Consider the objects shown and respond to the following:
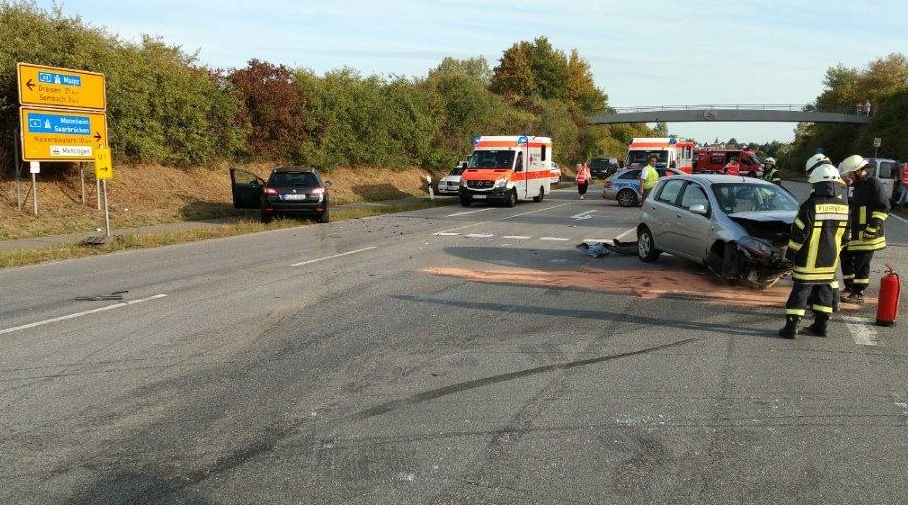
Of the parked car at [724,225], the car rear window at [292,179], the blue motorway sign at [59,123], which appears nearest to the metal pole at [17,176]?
the blue motorway sign at [59,123]

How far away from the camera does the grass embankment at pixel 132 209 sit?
632 inches

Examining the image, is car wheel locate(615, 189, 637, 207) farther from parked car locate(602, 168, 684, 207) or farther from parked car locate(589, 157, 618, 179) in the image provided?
parked car locate(589, 157, 618, 179)

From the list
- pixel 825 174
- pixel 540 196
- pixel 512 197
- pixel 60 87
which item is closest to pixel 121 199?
pixel 60 87

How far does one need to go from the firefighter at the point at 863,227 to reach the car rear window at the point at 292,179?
48.0ft

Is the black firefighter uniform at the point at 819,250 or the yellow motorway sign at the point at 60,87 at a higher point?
the yellow motorway sign at the point at 60,87

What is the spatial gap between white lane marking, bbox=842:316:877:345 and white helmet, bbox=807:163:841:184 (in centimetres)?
161

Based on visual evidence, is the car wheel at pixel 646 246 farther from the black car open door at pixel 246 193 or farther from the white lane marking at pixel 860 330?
the black car open door at pixel 246 193

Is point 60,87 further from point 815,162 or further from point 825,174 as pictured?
point 825,174

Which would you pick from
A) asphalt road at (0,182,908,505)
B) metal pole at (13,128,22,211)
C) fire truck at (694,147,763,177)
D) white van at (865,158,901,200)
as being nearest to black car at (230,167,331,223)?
metal pole at (13,128,22,211)

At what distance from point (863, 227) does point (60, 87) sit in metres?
17.7

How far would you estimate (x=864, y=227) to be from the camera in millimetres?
9391

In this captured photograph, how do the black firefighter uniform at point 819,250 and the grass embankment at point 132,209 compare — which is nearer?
the black firefighter uniform at point 819,250

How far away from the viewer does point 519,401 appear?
5.45 metres

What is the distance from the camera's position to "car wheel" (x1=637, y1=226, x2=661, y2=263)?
12.8 metres
